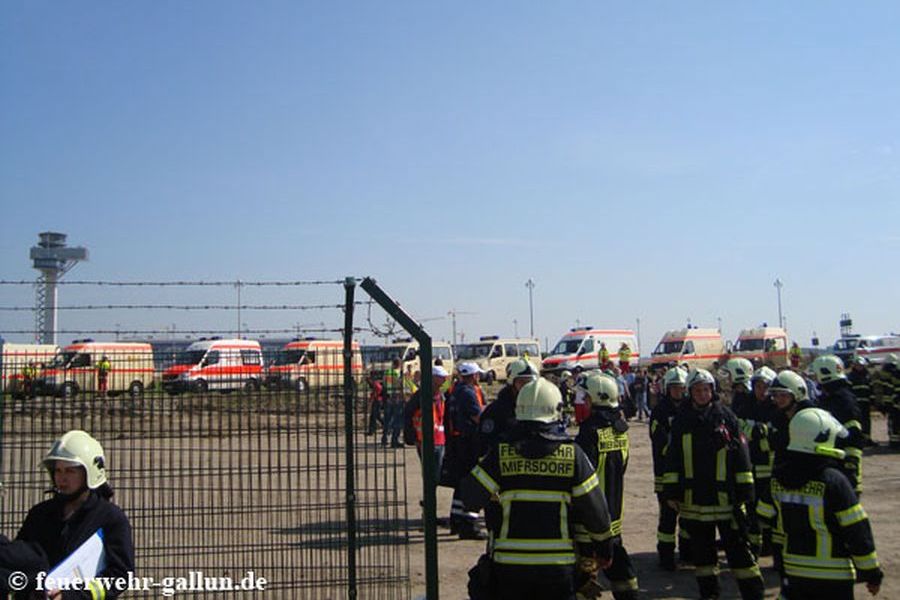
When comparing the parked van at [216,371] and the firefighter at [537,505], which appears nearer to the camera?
the firefighter at [537,505]

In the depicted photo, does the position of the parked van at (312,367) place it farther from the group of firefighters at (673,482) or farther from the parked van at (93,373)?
the parked van at (93,373)

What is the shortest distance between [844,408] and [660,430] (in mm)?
1826

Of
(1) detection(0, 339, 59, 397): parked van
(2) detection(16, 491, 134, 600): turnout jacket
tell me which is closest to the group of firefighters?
(2) detection(16, 491, 134, 600): turnout jacket

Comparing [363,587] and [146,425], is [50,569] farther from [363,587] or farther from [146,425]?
[363,587]

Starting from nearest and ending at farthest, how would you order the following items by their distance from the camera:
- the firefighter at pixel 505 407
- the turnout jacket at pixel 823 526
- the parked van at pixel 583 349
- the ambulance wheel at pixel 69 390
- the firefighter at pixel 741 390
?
the turnout jacket at pixel 823 526, the ambulance wheel at pixel 69 390, the firefighter at pixel 505 407, the firefighter at pixel 741 390, the parked van at pixel 583 349

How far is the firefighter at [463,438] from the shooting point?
8.46 meters

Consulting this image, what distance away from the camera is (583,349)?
35.8 metres

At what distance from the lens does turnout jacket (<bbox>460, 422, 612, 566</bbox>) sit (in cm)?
411

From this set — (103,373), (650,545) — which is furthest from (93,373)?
(650,545)

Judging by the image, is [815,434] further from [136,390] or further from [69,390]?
[69,390]

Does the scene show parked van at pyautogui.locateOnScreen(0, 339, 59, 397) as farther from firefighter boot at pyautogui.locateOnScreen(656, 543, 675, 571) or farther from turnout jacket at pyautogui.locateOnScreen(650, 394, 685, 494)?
firefighter boot at pyautogui.locateOnScreen(656, 543, 675, 571)

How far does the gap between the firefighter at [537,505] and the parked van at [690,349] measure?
3425cm

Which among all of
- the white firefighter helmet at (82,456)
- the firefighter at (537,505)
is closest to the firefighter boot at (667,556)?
the firefighter at (537,505)

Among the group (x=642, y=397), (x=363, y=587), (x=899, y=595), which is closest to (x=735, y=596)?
(x=899, y=595)
